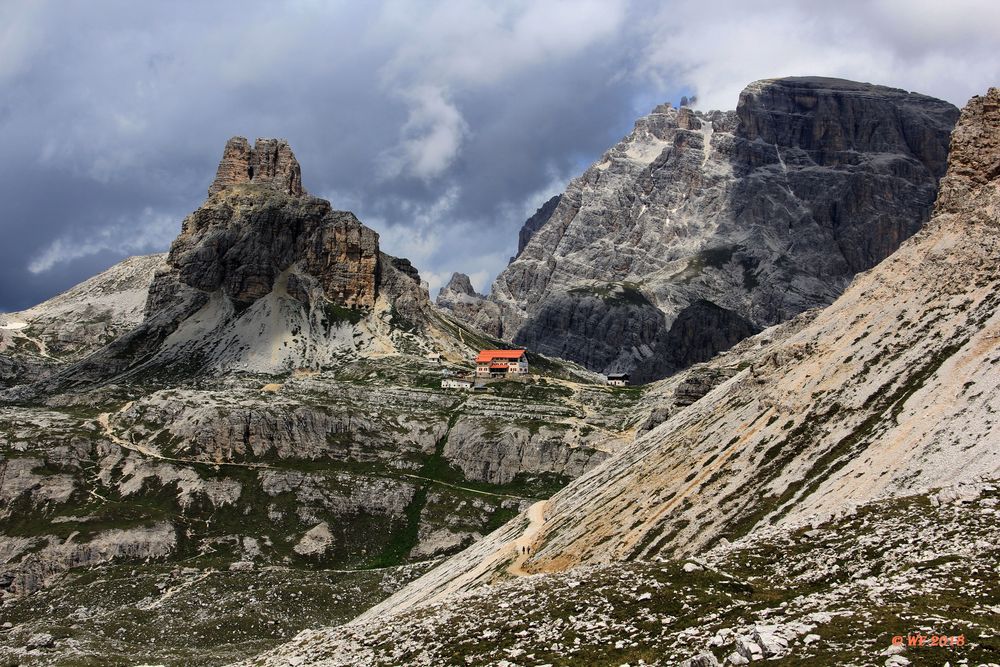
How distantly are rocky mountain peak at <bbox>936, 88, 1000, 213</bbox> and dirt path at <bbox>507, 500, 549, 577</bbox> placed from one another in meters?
54.3

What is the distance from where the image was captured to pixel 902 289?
86.6 metres

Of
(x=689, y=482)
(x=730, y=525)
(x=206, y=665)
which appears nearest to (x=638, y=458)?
(x=689, y=482)

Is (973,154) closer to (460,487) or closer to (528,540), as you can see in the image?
(528,540)

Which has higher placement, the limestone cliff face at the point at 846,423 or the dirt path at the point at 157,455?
the dirt path at the point at 157,455

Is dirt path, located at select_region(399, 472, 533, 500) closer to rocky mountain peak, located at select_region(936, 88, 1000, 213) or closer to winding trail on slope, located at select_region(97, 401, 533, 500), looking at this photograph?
winding trail on slope, located at select_region(97, 401, 533, 500)

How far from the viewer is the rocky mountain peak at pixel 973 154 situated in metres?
88.9

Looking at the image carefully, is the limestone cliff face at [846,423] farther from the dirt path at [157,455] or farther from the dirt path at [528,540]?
the dirt path at [157,455]

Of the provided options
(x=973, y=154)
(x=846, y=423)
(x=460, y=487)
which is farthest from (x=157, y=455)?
(x=973, y=154)

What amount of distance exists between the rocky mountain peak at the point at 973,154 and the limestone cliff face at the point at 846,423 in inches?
5.4

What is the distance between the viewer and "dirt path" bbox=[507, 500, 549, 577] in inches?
3428

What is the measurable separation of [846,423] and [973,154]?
36.9 meters

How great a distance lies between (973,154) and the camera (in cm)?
9000

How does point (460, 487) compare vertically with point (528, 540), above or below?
above

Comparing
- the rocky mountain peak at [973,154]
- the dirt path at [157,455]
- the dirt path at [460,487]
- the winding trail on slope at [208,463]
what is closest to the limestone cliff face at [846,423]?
the rocky mountain peak at [973,154]
